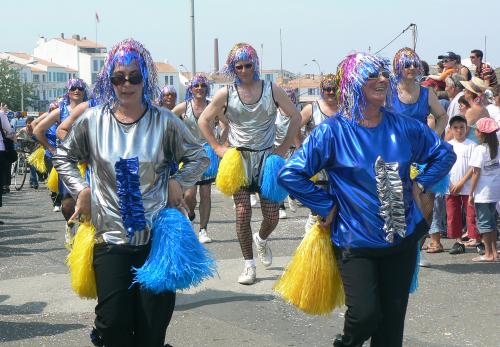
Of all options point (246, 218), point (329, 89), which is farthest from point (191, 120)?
point (246, 218)

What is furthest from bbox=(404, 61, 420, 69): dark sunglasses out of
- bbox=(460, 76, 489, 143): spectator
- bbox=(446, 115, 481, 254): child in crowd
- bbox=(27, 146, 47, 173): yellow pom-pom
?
bbox=(27, 146, 47, 173): yellow pom-pom

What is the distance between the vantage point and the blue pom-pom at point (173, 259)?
412 cm

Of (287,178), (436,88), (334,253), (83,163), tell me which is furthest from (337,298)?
(436,88)

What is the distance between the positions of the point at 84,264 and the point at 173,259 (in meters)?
0.60

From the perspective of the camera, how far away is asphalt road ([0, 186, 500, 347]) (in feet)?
18.9

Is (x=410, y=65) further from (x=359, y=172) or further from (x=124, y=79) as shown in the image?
(x=124, y=79)

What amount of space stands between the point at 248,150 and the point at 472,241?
10.5 ft

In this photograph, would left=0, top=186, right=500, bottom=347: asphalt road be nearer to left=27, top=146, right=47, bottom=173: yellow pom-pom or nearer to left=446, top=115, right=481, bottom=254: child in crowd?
left=446, top=115, right=481, bottom=254: child in crowd

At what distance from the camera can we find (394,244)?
4.18 metres

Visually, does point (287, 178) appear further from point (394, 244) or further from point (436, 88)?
point (436, 88)

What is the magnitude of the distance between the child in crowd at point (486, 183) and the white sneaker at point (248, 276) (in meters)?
2.50

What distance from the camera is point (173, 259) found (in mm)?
4203

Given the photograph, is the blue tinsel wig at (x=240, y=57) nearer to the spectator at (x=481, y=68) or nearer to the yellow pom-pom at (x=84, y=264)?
the yellow pom-pom at (x=84, y=264)

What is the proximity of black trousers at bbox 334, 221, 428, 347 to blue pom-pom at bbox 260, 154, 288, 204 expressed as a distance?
320cm
